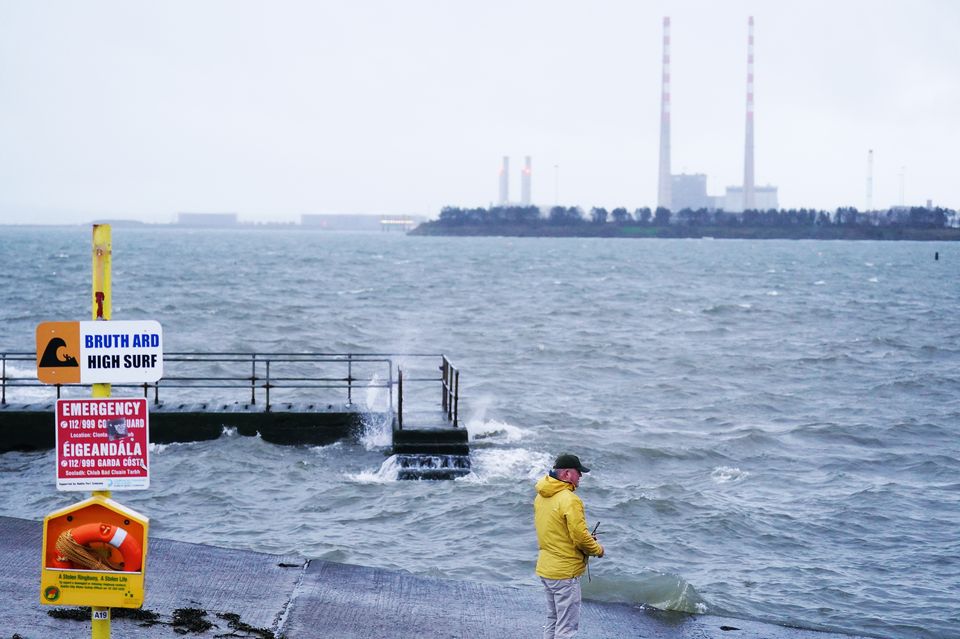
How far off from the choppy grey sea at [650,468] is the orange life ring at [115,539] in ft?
21.8

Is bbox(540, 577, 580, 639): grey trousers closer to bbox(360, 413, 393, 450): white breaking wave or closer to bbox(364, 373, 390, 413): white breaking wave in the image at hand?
bbox(360, 413, 393, 450): white breaking wave

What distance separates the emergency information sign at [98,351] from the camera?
5953mm

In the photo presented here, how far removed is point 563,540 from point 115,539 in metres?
3.02

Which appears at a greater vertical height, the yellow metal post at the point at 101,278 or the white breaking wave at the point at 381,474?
the yellow metal post at the point at 101,278

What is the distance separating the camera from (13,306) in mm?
53250

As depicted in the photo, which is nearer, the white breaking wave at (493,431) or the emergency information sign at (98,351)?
the emergency information sign at (98,351)

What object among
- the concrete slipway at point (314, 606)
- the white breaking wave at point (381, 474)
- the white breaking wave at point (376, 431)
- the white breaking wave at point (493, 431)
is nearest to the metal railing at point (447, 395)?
the white breaking wave at point (381, 474)

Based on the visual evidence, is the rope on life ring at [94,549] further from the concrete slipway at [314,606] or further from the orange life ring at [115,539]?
the concrete slipway at [314,606]

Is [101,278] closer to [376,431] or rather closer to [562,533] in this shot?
[562,533]

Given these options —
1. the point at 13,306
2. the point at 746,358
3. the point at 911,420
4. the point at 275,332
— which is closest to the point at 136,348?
the point at 911,420

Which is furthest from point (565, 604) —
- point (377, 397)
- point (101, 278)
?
point (377, 397)

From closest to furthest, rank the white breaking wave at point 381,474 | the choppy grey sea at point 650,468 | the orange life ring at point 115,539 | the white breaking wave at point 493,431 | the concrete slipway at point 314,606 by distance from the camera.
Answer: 1. the orange life ring at point 115,539
2. the concrete slipway at point 314,606
3. the choppy grey sea at point 650,468
4. the white breaking wave at point 381,474
5. the white breaking wave at point 493,431

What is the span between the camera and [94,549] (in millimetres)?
6129

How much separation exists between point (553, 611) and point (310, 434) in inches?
459
